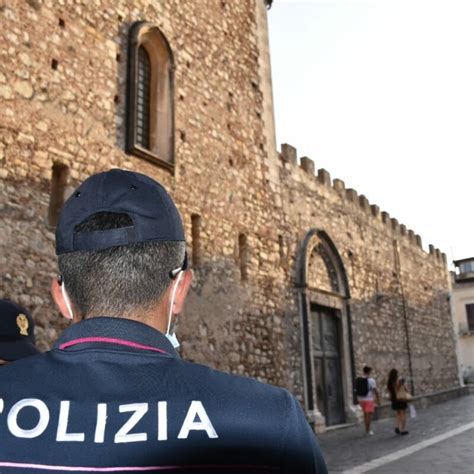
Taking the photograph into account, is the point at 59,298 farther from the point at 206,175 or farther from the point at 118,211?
the point at 206,175

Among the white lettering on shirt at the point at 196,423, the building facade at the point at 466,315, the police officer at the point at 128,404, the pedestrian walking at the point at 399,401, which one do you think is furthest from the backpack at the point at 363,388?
the building facade at the point at 466,315

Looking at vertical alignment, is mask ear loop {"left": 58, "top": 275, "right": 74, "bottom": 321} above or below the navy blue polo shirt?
above

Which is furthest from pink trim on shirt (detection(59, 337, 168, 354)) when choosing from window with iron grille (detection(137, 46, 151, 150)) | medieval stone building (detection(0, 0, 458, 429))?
window with iron grille (detection(137, 46, 151, 150))

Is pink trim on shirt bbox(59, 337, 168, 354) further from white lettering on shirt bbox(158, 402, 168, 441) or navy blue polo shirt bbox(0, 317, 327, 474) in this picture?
white lettering on shirt bbox(158, 402, 168, 441)

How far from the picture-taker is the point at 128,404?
841 mm

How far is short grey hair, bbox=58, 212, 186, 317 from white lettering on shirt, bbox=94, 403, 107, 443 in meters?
0.23

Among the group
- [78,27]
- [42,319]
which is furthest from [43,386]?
[78,27]

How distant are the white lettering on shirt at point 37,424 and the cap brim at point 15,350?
1623 millimetres

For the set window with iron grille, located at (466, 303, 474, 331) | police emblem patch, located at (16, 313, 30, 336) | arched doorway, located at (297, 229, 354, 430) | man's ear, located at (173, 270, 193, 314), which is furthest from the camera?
window with iron grille, located at (466, 303, 474, 331)

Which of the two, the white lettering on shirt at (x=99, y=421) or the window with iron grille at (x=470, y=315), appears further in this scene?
the window with iron grille at (x=470, y=315)

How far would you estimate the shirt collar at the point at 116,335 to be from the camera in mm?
941

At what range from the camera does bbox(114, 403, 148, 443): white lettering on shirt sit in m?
0.81

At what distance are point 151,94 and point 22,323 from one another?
20.4ft

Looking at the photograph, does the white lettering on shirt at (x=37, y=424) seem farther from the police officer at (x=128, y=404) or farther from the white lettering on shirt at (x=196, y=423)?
the white lettering on shirt at (x=196, y=423)
